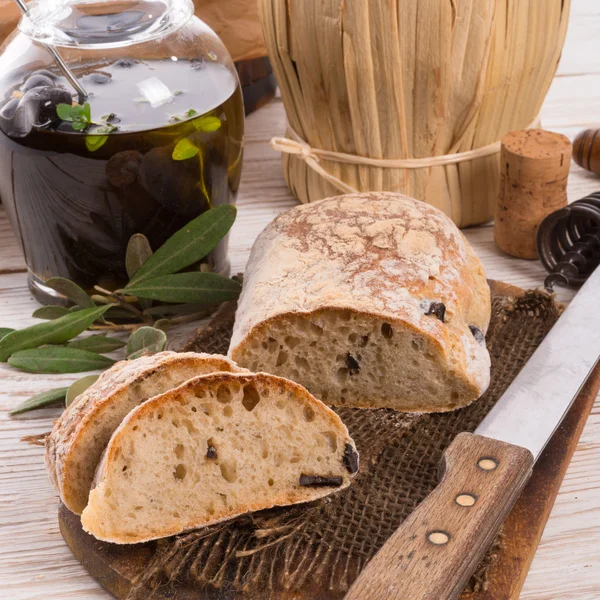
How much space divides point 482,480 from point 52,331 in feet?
3.01

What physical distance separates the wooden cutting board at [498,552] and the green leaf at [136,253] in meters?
0.57

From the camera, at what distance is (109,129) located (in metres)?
1.65

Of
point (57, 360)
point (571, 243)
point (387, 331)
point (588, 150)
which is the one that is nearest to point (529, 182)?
point (571, 243)

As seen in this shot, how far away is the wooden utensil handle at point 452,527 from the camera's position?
110cm

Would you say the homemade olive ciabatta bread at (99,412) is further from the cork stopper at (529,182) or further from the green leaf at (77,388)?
the cork stopper at (529,182)

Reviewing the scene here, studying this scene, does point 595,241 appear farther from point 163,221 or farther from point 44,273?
point 44,273

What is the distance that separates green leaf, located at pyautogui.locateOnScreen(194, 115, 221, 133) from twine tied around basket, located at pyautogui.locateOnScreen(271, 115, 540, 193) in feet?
1.34

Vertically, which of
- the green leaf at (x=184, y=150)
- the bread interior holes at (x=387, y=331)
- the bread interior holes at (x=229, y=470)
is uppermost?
the green leaf at (x=184, y=150)

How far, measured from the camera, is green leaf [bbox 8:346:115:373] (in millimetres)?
1704

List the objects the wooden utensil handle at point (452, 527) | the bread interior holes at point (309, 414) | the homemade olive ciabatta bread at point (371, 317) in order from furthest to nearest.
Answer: the homemade olive ciabatta bread at point (371, 317)
the bread interior holes at point (309, 414)
the wooden utensil handle at point (452, 527)

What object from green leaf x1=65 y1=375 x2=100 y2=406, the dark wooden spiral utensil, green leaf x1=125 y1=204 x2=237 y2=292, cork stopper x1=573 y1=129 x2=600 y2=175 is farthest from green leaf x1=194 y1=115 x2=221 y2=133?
cork stopper x1=573 y1=129 x2=600 y2=175

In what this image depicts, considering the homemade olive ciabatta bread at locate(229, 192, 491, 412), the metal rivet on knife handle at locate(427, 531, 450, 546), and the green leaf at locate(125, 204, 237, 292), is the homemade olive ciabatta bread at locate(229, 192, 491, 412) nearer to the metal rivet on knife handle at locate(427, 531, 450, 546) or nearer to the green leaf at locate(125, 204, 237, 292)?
the green leaf at locate(125, 204, 237, 292)

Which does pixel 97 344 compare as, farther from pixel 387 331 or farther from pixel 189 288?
pixel 387 331

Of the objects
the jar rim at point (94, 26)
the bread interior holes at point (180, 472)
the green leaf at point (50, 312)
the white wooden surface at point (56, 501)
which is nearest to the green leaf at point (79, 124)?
the jar rim at point (94, 26)
